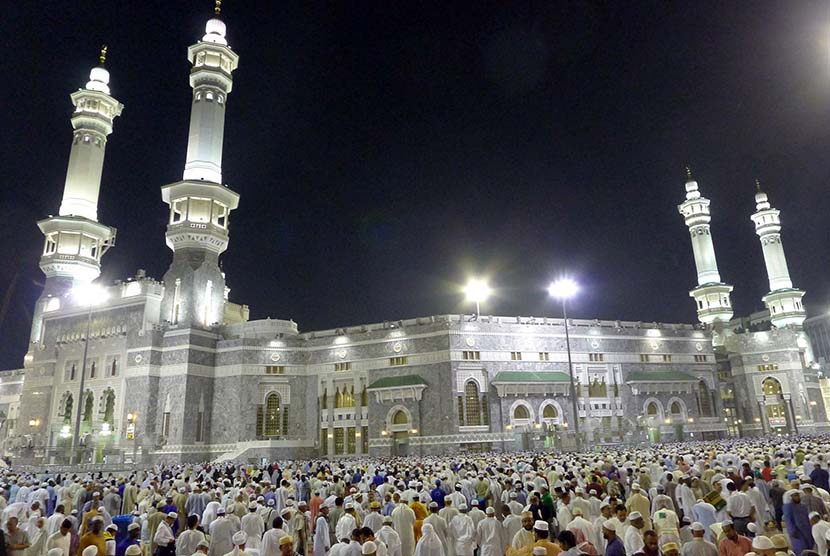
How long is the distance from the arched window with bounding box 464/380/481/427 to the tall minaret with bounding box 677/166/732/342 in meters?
28.5

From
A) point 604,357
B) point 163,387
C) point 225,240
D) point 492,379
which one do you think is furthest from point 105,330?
point 604,357

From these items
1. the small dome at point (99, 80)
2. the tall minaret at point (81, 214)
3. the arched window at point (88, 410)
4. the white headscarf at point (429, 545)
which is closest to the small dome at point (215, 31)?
the tall minaret at point (81, 214)

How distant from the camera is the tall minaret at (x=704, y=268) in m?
56.8

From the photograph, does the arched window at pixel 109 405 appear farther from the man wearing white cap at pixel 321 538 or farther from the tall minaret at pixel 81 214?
the man wearing white cap at pixel 321 538

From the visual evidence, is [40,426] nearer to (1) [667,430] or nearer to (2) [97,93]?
(2) [97,93]

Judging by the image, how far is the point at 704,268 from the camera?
58.6m

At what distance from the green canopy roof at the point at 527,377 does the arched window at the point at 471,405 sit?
1.47m

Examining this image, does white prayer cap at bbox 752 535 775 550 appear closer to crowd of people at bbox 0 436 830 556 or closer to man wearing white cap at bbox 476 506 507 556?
crowd of people at bbox 0 436 830 556

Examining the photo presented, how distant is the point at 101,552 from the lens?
7.59 m

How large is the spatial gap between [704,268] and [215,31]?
50.0 m

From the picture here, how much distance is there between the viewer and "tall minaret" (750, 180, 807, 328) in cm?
5847

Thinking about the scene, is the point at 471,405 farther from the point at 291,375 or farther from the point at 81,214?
the point at 81,214

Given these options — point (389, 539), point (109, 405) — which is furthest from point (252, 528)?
point (109, 405)

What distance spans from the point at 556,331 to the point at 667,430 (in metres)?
10.7
